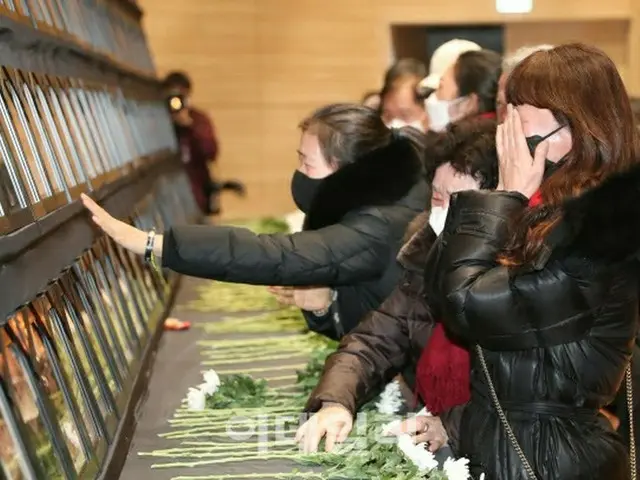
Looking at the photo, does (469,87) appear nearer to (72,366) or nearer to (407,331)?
(407,331)

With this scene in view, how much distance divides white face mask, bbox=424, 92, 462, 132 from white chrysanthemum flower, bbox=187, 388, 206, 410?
1.45 metres

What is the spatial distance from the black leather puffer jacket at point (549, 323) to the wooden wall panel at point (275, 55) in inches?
251

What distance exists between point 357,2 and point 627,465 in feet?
21.7

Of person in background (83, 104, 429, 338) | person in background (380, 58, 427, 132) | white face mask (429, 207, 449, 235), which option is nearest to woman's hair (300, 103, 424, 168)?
person in background (83, 104, 429, 338)

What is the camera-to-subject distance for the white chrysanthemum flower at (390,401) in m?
2.52

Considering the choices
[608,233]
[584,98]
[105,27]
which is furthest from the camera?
[105,27]

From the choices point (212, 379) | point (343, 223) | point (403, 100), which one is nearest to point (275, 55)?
point (403, 100)

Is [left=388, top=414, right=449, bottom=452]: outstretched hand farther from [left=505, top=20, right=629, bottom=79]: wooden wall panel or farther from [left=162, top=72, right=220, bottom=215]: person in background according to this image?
[left=505, top=20, right=629, bottom=79]: wooden wall panel

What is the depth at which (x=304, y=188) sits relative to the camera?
2801mm

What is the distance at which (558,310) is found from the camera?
6.13 feet

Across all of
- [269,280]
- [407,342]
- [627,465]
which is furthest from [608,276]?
[269,280]

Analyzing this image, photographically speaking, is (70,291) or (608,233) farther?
(70,291)

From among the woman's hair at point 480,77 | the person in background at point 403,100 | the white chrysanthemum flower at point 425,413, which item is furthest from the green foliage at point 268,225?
the white chrysanthemum flower at point 425,413

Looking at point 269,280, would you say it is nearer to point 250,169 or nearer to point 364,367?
point 364,367
